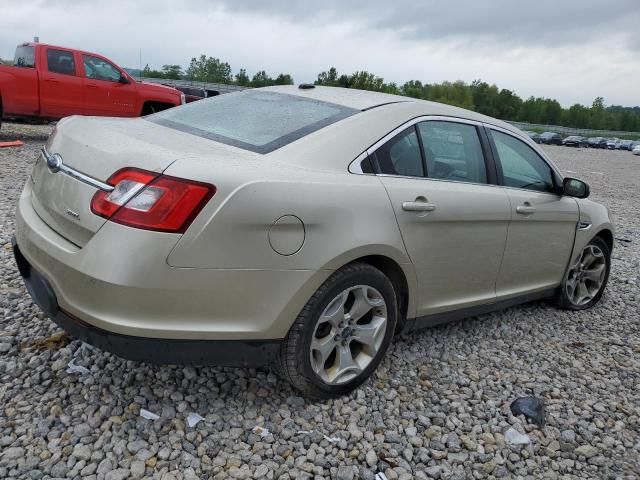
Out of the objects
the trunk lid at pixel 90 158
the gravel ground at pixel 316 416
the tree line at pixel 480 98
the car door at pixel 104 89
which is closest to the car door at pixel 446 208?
the gravel ground at pixel 316 416

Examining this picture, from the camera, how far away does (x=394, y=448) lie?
2.54 metres

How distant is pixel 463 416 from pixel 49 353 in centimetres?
220

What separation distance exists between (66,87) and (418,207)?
10.5 m

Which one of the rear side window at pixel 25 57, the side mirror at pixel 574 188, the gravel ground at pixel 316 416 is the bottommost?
the gravel ground at pixel 316 416

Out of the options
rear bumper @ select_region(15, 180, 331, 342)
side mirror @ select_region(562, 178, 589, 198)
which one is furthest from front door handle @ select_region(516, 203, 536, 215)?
rear bumper @ select_region(15, 180, 331, 342)

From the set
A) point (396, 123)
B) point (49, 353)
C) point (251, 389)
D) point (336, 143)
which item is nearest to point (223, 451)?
point (251, 389)

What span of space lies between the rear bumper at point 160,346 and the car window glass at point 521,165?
81.7 inches

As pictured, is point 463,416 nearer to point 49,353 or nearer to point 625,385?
point 625,385

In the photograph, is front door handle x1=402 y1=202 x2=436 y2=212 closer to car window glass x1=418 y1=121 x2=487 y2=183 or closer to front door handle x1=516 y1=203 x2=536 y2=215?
car window glass x1=418 y1=121 x2=487 y2=183

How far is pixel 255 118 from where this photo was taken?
2963 mm

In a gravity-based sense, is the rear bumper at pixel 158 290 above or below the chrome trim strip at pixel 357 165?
below

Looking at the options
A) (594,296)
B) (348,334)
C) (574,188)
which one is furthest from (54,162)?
(594,296)

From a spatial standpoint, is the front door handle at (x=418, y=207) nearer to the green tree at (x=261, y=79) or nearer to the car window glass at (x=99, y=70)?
the car window glass at (x=99, y=70)

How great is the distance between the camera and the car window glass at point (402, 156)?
285 centimetres
